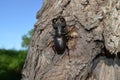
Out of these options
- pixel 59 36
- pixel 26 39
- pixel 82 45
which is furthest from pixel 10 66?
pixel 82 45

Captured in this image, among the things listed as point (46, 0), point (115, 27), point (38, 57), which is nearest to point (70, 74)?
A: point (38, 57)

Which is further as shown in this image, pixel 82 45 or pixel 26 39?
pixel 26 39

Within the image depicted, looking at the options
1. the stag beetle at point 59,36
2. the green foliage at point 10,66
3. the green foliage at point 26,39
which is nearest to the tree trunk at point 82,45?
the stag beetle at point 59,36

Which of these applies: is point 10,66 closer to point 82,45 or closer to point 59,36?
point 59,36

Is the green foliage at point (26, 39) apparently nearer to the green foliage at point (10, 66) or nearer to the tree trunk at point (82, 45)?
the green foliage at point (10, 66)

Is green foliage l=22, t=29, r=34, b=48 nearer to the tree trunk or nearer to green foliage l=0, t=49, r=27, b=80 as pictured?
green foliage l=0, t=49, r=27, b=80
